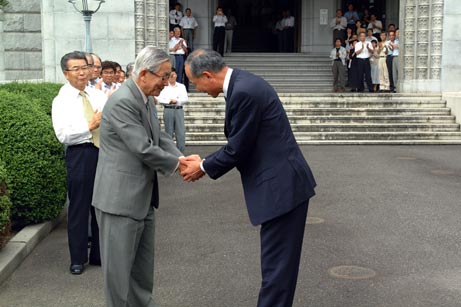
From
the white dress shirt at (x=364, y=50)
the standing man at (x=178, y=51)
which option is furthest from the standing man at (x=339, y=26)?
the standing man at (x=178, y=51)

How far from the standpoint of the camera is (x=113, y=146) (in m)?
4.32

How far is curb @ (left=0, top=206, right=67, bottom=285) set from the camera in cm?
592

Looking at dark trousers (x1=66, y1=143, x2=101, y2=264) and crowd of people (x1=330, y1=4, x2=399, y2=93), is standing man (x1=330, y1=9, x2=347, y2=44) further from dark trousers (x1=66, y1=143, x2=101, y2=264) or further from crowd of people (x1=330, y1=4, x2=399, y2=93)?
dark trousers (x1=66, y1=143, x2=101, y2=264)

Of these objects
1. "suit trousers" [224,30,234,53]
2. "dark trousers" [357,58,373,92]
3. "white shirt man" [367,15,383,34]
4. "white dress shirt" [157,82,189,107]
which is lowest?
"white dress shirt" [157,82,189,107]

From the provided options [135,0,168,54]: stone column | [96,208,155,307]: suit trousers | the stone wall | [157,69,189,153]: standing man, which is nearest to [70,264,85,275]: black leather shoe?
[96,208,155,307]: suit trousers

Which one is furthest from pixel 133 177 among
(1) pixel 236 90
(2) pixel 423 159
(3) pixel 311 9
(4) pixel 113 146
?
(3) pixel 311 9

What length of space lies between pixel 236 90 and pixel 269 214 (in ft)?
2.75

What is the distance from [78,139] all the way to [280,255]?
2.54m

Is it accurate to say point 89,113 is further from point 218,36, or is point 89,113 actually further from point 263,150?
point 218,36

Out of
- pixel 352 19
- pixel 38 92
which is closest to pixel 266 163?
pixel 38 92

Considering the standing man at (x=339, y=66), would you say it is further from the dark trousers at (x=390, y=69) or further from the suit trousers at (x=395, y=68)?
the suit trousers at (x=395, y=68)

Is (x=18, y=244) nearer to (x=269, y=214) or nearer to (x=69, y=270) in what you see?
(x=69, y=270)

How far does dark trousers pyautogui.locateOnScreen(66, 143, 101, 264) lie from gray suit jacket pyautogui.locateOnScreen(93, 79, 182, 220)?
1.68m

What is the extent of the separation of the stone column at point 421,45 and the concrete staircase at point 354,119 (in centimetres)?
85
